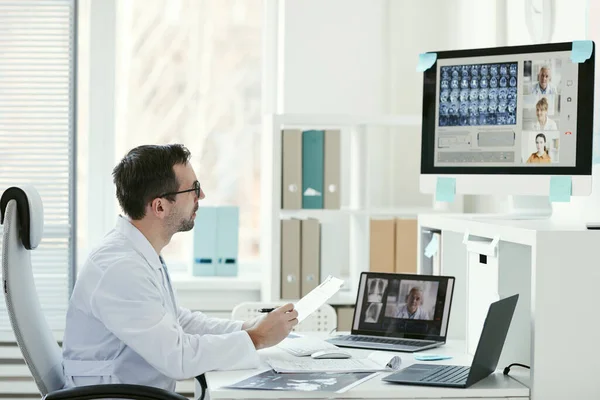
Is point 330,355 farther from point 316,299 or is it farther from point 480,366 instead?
point 480,366

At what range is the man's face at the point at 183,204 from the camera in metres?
2.24

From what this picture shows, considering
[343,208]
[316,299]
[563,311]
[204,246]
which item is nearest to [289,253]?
[343,208]

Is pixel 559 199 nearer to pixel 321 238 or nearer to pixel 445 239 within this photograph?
pixel 445 239

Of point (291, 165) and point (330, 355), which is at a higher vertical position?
point (291, 165)

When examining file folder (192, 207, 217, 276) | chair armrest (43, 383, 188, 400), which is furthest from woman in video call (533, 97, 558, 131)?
file folder (192, 207, 217, 276)

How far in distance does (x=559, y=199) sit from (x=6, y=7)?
9.30 ft

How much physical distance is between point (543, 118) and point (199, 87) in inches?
92.6

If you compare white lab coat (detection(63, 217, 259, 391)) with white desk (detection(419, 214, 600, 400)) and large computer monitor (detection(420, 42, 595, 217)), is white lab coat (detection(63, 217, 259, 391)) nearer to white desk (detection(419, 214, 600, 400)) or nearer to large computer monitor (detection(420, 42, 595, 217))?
white desk (detection(419, 214, 600, 400))

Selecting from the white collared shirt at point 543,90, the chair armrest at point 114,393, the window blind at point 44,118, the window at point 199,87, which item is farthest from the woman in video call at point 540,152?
the window blind at point 44,118

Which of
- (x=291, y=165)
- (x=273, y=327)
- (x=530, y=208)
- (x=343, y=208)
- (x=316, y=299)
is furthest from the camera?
(x=343, y=208)

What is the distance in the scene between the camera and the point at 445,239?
8.64 feet

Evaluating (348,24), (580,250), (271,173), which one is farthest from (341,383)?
(348,24)

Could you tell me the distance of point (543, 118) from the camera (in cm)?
226

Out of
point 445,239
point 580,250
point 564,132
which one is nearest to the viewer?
point 580,250
